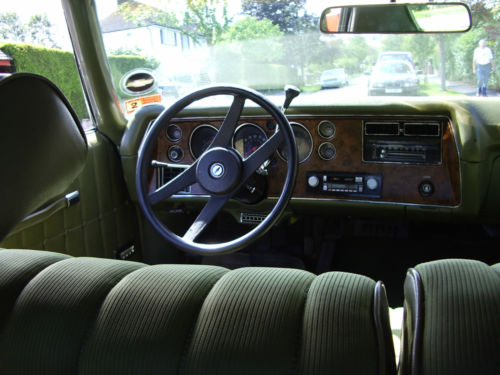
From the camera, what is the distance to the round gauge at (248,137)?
9.89 ft

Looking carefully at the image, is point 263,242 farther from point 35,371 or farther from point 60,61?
point 35,371

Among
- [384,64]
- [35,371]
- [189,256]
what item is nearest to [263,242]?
[189,256]

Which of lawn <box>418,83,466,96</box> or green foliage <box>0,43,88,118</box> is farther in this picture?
lawn <box>418,83,466,96</box>

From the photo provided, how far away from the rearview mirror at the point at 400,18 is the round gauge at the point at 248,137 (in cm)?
75

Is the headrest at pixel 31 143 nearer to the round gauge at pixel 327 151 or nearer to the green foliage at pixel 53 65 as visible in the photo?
the green foliage at pixel 53 65

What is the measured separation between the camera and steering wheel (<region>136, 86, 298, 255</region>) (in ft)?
7.56

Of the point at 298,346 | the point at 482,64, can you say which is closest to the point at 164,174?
the point at 482,64

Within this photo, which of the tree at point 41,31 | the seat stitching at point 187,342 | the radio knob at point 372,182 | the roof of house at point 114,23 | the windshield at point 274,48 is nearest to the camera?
the seat stitching at point 187,342

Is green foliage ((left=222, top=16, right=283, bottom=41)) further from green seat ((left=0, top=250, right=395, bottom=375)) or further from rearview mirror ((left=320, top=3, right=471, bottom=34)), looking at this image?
green seat ((left=0, top=250, right=395, bottom=375))

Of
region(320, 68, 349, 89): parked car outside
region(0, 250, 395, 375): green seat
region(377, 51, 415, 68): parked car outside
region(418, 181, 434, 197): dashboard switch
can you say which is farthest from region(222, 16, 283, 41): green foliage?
region(0, 250, 395, 375): green seat

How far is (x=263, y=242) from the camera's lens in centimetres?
357

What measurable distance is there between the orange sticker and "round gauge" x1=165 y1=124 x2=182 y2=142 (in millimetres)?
238

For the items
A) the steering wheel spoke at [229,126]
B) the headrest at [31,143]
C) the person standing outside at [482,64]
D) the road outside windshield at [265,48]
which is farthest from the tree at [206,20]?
the headrest at [31,143]

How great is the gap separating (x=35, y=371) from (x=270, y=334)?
42 cm
